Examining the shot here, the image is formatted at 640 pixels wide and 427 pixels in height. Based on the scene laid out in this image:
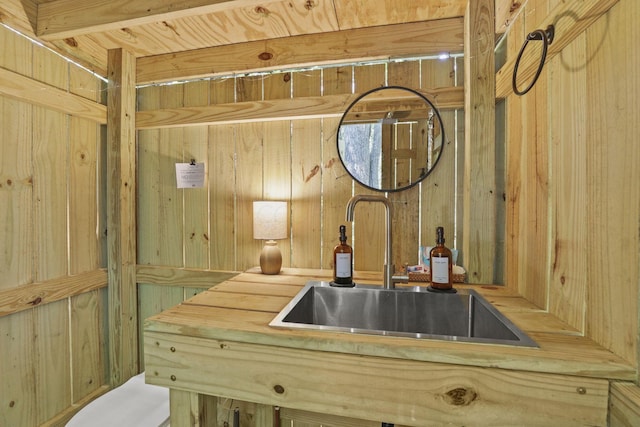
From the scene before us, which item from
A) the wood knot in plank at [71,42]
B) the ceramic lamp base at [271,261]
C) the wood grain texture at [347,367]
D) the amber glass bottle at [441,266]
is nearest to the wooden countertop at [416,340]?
the wood grain texture at [347,367]

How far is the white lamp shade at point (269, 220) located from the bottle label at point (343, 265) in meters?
0.44

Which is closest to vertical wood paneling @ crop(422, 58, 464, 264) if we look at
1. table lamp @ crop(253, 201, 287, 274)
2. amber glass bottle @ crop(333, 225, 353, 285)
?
amber glass bottle @ crop(333, 225, 353, 285)

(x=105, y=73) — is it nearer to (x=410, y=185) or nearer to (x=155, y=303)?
(x=155, y=303)

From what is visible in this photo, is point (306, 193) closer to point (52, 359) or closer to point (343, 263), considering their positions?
point (343, 263)

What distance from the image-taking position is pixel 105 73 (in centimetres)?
190

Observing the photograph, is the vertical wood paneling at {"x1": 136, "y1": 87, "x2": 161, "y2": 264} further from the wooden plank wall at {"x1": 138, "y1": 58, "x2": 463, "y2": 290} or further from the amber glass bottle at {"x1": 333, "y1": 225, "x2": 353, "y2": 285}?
the amber glass bottle at {"x1": 333, "y1": 225, "x2": 353, "y2": 285}

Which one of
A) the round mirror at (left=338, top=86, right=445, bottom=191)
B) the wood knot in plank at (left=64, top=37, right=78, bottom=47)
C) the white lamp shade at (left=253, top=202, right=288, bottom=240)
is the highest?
the wood knot in plank at (left=64, top=37, right=78, bottom=47)

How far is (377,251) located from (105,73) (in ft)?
6.53

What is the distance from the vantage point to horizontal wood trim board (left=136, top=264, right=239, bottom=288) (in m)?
1.80

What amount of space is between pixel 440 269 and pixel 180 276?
4.93 feet

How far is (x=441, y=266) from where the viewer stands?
1.15 metres

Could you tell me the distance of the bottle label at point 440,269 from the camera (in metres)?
1.15

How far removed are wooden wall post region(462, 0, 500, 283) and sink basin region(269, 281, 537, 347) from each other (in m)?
0.24

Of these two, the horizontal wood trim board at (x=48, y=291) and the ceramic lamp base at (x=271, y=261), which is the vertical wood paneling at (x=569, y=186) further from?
the horizontal wood trim board at (x=48, y=291)
